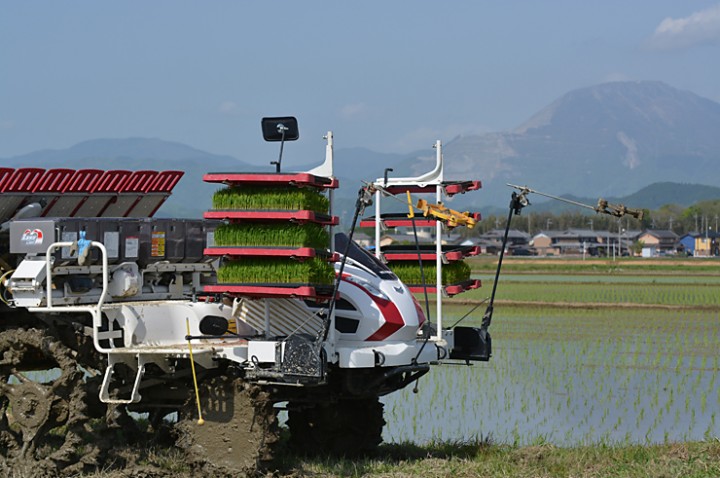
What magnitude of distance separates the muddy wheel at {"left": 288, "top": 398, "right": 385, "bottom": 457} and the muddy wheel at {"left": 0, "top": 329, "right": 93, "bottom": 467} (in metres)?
2.20

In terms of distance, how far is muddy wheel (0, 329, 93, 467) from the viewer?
358 inches

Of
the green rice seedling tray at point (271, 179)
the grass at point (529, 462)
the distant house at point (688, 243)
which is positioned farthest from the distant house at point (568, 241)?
the green rice seedling tray at point (271, 179)

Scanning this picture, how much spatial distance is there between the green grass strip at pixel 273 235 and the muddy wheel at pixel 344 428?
213cm

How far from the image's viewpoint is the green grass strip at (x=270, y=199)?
8617 millimetres

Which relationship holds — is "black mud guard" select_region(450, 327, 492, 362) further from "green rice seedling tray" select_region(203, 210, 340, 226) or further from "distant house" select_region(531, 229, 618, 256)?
"distant house" select_region(531, 229, 618, 256)

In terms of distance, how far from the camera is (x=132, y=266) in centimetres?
987

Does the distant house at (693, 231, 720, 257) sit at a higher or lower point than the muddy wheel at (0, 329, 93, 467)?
higher

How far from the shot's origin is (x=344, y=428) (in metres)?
10.4

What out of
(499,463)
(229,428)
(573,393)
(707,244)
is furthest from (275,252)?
(707,244)

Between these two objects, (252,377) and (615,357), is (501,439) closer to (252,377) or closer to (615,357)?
(252,377)

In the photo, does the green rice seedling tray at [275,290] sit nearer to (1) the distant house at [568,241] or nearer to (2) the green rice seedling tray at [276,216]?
(2) the green rice seedling tray at [276,216]

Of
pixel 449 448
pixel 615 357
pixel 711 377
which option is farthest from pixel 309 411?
pixel 615 357

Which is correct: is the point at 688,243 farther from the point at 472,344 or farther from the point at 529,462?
the point at 529,462

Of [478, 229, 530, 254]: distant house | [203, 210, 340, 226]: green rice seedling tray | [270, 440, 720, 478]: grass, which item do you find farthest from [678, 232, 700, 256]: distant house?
[203, 210, 340, 226]: green rice seedling tray
